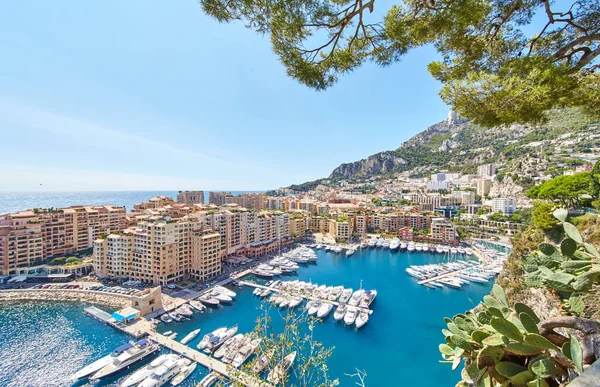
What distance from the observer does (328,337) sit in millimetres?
11969

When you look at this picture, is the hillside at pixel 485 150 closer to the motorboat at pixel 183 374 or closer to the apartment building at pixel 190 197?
the motorboat at pixel 183 374

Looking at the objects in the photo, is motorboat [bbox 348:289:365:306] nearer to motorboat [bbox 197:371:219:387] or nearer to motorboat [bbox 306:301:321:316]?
motorboat [bbox 306:301:321:316]

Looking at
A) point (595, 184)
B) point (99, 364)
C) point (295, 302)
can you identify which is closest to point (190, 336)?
point (99, 364)

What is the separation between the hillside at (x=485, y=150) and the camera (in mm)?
48406

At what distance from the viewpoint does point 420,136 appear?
362 ft

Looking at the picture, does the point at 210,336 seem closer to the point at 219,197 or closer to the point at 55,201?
the point at 219,197

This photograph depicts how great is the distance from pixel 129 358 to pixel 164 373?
1.95 metres

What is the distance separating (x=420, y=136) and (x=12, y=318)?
122 m

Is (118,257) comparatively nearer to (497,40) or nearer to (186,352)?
(186,352)

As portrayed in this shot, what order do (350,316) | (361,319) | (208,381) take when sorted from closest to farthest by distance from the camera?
(208,381)
(361,319)
(350,316)

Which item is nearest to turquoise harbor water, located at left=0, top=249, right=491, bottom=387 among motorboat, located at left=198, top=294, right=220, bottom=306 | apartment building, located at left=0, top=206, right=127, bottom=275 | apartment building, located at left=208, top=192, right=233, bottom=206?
motorboat, located at left=198, top=294, right=220, bottom=306

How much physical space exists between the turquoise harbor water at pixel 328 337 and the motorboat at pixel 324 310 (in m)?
0.36

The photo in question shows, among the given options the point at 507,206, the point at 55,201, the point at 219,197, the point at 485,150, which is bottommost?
the point at 507,206

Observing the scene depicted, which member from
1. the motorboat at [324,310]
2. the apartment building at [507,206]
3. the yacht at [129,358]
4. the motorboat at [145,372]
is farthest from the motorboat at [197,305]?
the apartment building at [507,206]
